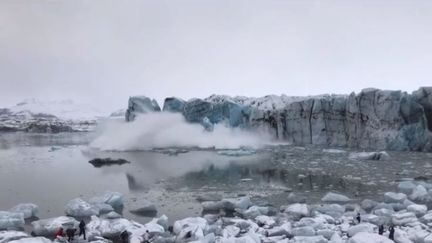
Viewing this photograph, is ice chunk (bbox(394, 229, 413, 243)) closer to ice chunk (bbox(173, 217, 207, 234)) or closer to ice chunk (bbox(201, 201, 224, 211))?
ice chunk (bbox(173, 217, 207, 234))

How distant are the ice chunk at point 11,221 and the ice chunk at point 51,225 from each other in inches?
10.0

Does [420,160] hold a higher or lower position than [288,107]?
lower

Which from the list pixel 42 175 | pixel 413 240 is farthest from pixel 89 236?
pixel 42 175


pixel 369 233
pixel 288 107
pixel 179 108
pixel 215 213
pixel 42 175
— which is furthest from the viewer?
pixel 179 108

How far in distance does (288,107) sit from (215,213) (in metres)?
22.0

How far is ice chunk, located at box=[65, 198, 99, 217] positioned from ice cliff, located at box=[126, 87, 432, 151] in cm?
2012

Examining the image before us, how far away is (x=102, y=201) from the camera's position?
431 inches

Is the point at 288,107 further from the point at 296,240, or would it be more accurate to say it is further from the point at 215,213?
the point at 296,240

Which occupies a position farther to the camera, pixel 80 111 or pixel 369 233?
pixel 80 111

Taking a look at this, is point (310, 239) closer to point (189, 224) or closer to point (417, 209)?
point (189, 224)

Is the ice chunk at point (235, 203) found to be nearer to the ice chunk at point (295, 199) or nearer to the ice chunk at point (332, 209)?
the ice chunk at point (295, 199)

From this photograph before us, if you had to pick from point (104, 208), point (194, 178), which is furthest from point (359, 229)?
point (194, 178)

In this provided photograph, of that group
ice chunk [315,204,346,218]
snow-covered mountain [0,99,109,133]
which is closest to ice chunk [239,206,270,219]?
ice chunk [315,204,346,218]

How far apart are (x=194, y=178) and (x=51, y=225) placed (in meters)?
7.84
